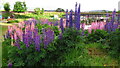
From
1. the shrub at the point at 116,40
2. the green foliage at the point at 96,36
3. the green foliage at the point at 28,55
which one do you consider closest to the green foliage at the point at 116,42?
the shrub at the point at 116,40

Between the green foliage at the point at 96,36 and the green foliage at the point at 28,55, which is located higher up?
the green foliage at the point at 96,36

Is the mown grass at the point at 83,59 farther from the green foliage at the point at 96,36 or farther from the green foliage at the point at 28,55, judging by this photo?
the green foliage at the point at 96,36

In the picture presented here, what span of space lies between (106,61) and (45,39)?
1.56 m

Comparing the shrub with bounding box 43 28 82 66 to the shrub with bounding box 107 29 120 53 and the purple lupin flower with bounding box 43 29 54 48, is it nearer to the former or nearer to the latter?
the purple lupin flower with bounding box 43 29 54 48

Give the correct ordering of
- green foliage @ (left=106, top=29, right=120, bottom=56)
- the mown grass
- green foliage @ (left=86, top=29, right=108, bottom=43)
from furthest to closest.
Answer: green foliage @ (left=86, top=29, right=108, bottom=43) < green foliage @ (left=106, top=29, right=120, bottom=56) < the mown grass

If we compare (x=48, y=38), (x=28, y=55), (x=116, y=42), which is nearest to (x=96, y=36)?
(x=116, y=42)

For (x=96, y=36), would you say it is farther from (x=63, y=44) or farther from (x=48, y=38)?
(x=48, y=38)

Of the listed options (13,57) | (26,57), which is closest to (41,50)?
(26,57)

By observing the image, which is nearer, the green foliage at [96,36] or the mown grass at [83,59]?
the mown grass at [83,59]

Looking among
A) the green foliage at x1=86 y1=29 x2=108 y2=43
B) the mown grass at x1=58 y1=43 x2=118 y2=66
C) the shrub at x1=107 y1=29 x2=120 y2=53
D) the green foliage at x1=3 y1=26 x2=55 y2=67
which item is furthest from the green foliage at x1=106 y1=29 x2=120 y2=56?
the green foliage at x1=3 y1=26 x2=55 y2=67

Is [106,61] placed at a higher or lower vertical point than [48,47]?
lower

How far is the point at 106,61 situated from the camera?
Answer: 4035 mm

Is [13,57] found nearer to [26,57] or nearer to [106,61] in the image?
[26,57]

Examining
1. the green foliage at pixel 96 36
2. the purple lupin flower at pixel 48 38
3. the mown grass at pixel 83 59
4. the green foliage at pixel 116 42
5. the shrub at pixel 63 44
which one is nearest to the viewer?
the mown grass at pixel 83 59
